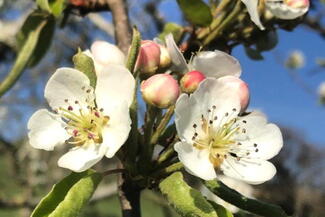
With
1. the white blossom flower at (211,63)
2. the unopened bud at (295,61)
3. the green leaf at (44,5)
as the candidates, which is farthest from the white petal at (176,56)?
the unopened bud at (295,61)

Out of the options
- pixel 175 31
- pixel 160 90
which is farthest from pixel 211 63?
pixel 175 31

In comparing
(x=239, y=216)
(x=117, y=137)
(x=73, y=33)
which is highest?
(x=117, y=137)

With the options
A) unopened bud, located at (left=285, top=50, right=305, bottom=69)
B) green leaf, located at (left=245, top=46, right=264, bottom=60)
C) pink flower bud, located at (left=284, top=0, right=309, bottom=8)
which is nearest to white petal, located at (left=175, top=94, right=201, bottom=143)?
pink flower bud, located at (left=284, top=0, right=309, bottom=8)

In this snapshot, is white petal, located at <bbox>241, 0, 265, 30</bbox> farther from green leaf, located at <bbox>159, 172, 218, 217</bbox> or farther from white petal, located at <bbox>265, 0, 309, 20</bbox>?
green leaf, located at <bbox>159, 172, 218, 217</bbox>

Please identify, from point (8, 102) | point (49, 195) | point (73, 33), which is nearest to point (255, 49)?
point (49, 195)

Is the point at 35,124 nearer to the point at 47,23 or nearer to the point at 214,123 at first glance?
the point at 214,123

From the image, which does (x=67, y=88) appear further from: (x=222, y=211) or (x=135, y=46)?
(x=222, y=211)
